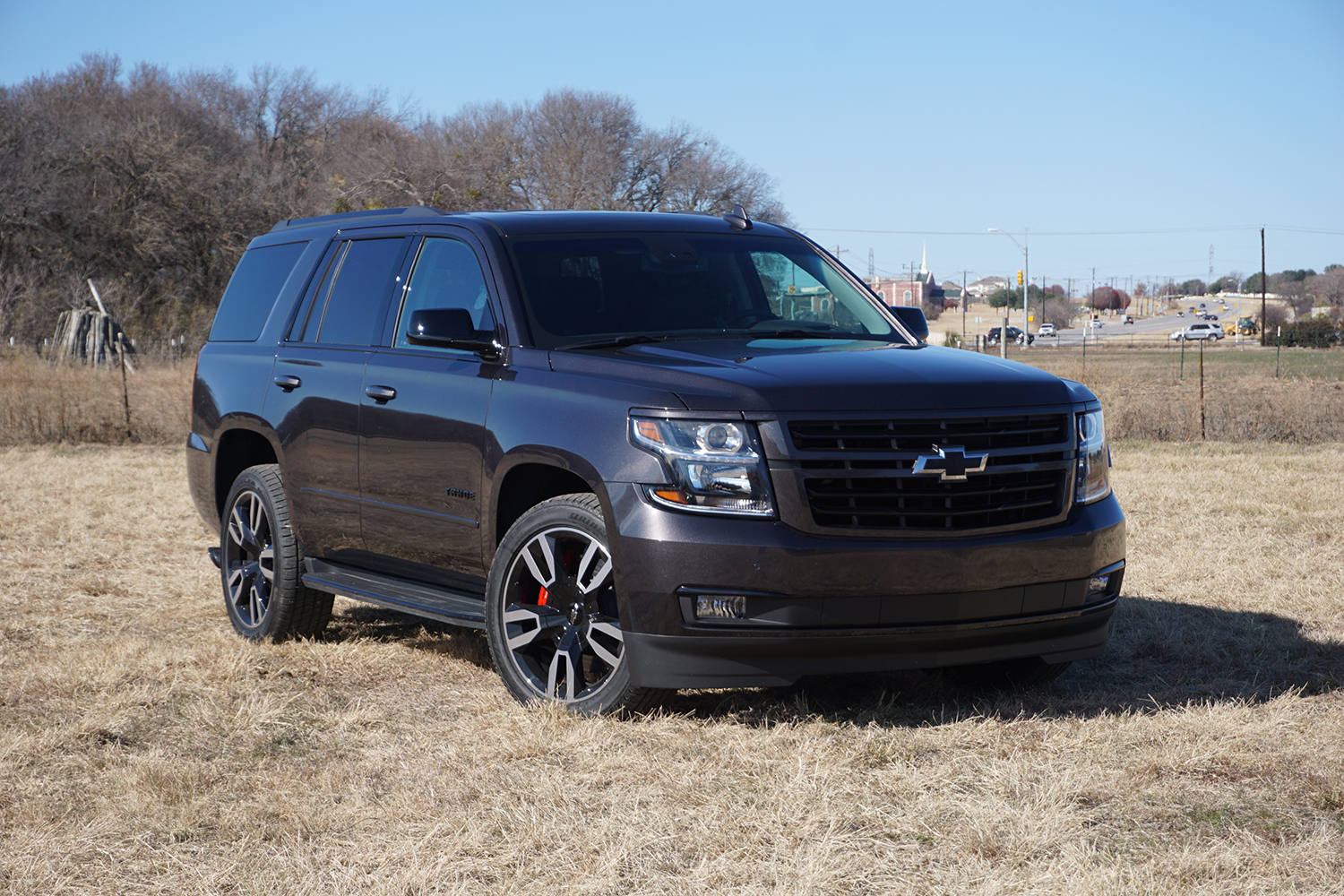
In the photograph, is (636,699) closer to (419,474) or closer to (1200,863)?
(419,474)

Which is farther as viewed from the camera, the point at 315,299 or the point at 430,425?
the point at 315,299

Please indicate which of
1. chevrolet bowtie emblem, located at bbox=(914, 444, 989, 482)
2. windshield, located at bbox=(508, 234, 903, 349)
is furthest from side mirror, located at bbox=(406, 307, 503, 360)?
chevrolet bowtie emblem, located at bbox=(914, 444, 989, 482)

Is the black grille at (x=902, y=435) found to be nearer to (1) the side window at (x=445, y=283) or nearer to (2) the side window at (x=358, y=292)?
(1) the side window at (x=445, y=283)

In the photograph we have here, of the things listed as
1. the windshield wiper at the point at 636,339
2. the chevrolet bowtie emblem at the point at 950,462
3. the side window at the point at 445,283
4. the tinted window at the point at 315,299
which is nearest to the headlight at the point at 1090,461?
the chevrolet bowtie emblem at the point at 950,462

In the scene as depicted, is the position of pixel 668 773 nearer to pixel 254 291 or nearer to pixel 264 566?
pixel 264 566

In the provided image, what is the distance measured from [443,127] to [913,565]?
5560cm

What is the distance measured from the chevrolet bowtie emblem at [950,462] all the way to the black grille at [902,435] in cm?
3

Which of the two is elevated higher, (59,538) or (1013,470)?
(1013,470)

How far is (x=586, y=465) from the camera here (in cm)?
462

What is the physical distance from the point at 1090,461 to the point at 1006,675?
40.8 inches

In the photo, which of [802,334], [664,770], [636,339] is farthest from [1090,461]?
[664,770]

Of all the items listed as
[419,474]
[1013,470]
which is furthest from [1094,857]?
[419,474]

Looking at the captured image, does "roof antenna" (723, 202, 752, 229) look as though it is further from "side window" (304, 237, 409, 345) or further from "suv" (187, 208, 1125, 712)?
"side window" (304, 237, 409, 345)

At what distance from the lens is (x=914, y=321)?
240 inches
